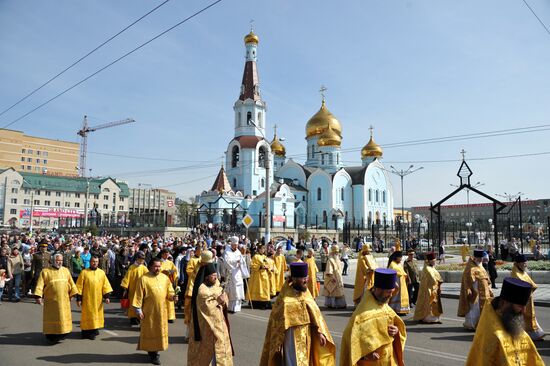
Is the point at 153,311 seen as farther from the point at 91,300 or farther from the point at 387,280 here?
the point at 387,280

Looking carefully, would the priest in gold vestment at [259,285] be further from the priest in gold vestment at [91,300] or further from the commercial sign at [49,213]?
the commercial sign at [49,213]

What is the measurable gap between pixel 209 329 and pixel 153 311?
181 cm

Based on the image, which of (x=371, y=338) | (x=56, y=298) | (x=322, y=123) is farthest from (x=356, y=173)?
(x=371, y=338)

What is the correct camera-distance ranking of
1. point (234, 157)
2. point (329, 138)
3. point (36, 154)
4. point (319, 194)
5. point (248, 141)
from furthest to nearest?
point (36, 154), point (329, 138), point (319, 194), point (234, 157), point (248, 141)

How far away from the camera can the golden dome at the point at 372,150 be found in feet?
235

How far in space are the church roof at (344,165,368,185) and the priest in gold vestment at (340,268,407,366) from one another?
63659 mm

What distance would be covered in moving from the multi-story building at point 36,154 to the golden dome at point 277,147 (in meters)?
58.4

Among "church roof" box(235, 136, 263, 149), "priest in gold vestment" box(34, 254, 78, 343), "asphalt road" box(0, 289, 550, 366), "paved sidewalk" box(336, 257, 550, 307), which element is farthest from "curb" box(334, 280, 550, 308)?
"church roof" box(235, 136, 263, 149)

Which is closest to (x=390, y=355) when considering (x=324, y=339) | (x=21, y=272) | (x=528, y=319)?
(x=324, y=339)

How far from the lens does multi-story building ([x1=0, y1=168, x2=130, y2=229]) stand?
243 ft

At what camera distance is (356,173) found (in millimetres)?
68688

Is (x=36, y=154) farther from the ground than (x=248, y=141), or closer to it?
farther from the ground

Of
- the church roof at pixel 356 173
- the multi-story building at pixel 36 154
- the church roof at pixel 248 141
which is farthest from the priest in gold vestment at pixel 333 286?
the multi-story building at pixel 36 154

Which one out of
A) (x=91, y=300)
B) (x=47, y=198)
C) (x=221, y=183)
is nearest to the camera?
(x=91, y=300)
